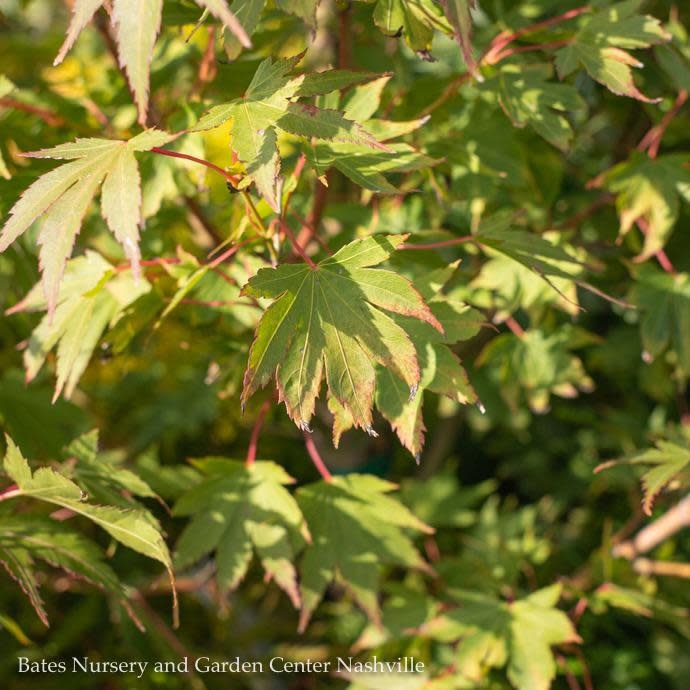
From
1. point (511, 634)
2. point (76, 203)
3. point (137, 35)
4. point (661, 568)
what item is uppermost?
point (137, 35)

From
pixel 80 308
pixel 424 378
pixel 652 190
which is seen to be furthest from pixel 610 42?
pixel 80 308

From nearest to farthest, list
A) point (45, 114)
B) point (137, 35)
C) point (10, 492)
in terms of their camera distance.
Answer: point (137, 35) → point (10, 492) → point (45, 114)

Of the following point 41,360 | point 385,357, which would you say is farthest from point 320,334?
point 41,360

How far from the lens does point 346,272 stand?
738 mm

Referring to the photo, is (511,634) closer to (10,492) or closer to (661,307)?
(661,307)

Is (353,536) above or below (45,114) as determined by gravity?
below

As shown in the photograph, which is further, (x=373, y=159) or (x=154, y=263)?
(x=154, y=263)

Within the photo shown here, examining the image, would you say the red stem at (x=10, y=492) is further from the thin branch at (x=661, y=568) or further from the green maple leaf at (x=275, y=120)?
the thin branch at (x=661, y=568)

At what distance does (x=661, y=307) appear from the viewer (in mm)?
1146

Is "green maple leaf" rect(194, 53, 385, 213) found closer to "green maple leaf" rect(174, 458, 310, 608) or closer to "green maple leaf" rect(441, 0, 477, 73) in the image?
"green maple leaf" rect(441, 0, 477, 73)

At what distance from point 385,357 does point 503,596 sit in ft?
2.66

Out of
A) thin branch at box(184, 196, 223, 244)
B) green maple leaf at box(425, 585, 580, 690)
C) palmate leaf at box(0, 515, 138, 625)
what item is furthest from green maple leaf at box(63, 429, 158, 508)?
green maple leaf at box(425, 585, 580, 690)

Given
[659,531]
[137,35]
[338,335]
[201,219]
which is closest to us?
[137,35]

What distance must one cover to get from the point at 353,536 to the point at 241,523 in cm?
14
